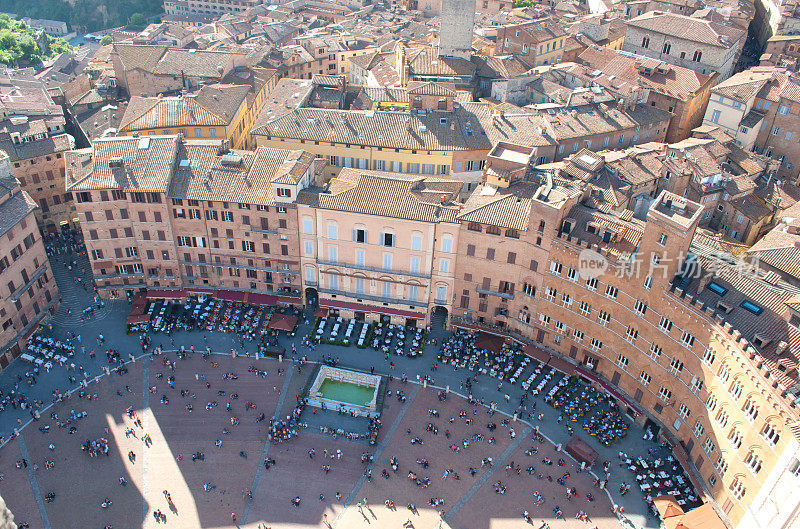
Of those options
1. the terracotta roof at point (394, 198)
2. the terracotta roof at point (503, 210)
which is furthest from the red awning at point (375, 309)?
the terracotta roof at point (503, 210)

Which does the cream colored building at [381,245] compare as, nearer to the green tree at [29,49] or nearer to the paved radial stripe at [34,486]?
the paved radial stripe at [34,486]

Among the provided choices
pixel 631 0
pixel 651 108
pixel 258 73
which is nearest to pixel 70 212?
pixel 258 73

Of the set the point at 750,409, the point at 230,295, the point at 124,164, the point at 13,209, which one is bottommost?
the point at 230,295

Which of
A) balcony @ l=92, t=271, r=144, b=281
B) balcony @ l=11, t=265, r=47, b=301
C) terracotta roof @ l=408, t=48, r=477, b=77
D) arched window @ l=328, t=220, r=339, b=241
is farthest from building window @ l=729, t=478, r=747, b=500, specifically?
balcony @ l=11, t=265, r=47, b=301

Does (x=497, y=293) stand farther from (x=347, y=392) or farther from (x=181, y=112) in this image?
(x=181, y=112)

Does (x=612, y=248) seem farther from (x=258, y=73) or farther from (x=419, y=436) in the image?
(x=258, y=73)

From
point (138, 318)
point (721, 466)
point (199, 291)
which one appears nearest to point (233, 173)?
point (199, 291)
